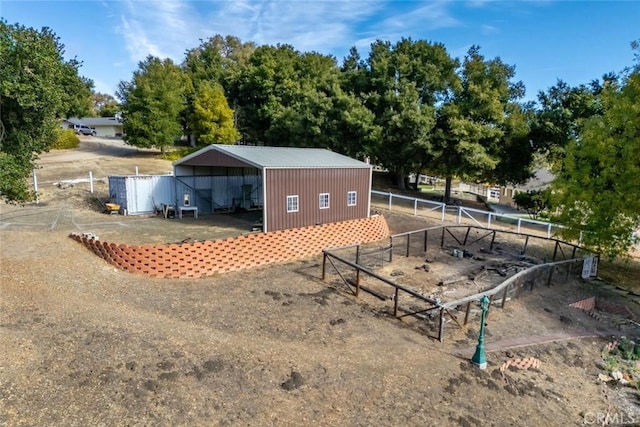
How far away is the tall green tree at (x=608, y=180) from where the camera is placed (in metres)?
12.9

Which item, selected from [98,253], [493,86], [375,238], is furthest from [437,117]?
[98,253]

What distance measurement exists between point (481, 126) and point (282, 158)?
14.6 m

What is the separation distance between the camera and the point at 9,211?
16.6m

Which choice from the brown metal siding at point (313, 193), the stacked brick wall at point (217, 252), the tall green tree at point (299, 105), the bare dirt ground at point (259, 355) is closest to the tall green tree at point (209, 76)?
the tall green tree at point (299, 105)

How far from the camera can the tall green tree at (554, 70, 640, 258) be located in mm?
12914

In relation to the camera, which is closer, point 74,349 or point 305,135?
point 74,349

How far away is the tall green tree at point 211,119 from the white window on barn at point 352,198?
23181mm

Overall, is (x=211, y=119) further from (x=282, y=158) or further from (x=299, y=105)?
(x=282, y=158)

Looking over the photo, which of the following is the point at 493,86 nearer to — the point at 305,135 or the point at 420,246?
the point at 305,135

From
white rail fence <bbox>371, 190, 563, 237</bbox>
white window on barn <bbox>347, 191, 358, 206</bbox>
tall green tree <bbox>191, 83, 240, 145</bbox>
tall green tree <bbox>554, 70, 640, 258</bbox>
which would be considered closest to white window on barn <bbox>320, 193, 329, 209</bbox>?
white window on barn <bbox>347, 191, 358, 206</bbox>

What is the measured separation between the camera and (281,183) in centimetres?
1576

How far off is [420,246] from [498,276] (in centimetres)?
410

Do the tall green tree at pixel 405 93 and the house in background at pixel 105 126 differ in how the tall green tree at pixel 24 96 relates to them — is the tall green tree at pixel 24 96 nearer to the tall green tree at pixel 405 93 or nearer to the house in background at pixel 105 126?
the tall green tree at pixel 405 93

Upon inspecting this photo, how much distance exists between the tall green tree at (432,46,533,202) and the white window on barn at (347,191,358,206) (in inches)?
351
